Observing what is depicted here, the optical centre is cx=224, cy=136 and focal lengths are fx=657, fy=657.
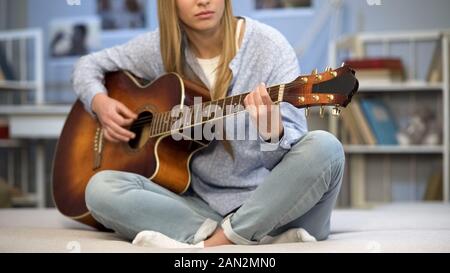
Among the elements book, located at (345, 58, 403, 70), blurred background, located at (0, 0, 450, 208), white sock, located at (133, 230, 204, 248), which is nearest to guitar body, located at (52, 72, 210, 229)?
white sock, located at (133, 230, 204, 248)

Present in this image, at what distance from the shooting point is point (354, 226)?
139 cm

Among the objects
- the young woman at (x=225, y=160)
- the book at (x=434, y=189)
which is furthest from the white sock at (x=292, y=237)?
the book at (x=434, y=189)

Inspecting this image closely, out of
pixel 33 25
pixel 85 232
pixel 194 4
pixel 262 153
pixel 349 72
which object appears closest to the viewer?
pixel 349 72

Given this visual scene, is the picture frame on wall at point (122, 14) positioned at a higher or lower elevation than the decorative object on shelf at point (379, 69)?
higher

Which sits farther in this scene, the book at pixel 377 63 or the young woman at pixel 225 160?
the book at pixel 377 63

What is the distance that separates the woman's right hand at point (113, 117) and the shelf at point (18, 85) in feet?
5.17

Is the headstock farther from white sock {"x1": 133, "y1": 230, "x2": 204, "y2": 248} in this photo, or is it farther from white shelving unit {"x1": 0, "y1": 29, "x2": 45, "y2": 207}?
white shelving unit {"x1": 0, "y1": 29, "x2": 45, "y2": 207}

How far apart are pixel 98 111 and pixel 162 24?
0.74 feet

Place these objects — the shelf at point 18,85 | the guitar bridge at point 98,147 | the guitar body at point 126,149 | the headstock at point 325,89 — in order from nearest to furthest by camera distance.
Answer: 1. the headstock at point 325,89
2. the guitar body at point 126,149
3. the guitar bridge at point 98,147
4. the shelf at point 18,85

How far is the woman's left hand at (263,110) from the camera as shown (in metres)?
0.99

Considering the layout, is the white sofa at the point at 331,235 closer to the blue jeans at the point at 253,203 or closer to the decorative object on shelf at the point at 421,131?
the blue jeans at the point at 253,203

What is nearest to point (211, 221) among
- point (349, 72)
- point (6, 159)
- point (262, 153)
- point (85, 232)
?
point (262, 153)

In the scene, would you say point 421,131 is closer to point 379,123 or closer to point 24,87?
point 379,123
